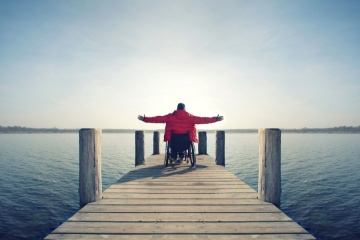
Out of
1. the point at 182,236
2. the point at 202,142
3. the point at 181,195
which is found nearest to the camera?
the point at 182,236

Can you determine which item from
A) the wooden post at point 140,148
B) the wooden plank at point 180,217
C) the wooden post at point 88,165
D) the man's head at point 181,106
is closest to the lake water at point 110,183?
the wooden post at point 140,148

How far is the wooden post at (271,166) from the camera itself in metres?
3.56

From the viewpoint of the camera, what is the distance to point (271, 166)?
11.7 feet

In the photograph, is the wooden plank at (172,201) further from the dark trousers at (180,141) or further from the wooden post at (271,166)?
the dark trousers at (180,141)

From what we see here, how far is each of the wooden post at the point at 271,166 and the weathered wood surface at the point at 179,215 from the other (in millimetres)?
168

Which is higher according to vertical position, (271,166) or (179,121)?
(179,121)

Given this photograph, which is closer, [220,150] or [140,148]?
[220,150]

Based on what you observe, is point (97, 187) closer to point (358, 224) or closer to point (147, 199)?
point (147, 199)

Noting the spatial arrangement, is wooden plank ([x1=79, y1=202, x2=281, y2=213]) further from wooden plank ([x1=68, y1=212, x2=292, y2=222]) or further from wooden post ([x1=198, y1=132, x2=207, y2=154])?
wooden post ([x1=198, y1=132, x2=207, y2=154])

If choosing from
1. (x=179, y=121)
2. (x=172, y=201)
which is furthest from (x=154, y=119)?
(x=172, y=201)

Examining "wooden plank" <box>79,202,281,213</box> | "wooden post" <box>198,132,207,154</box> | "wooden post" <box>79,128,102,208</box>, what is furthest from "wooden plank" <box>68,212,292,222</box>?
"wooden post" <box>198,132,207,154</box>

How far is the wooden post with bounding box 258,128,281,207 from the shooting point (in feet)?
11.7

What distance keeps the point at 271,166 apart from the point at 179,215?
5.57ft

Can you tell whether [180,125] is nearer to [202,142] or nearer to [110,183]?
[202,142]
